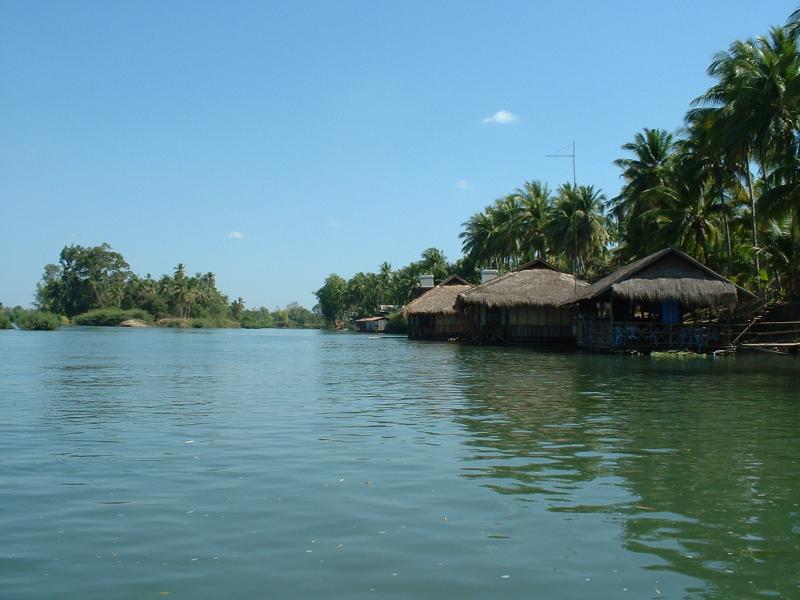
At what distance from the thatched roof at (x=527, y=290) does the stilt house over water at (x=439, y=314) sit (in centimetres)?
790

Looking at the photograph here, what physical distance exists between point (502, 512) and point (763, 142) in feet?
86.4

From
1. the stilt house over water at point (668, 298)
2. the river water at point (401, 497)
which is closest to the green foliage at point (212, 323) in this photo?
the stilt house over water at point (668, 298)

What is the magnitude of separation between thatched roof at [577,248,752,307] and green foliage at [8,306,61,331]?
6802 centimetres

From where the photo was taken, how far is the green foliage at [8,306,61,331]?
81.0 meters

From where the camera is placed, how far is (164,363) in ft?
91.2

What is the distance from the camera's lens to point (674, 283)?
29156mm

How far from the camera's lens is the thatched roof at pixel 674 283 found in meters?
28.7

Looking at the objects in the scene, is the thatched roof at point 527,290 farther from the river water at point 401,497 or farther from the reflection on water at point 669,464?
the river water at point 401,497

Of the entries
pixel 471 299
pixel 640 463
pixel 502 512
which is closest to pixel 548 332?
pixel 471 299

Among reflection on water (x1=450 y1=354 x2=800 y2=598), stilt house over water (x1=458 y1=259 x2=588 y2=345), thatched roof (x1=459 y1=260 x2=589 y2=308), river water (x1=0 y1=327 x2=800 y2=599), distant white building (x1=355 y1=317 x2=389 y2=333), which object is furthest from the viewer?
distant white building (x1=355 y1=317 x2=389 y2=333)

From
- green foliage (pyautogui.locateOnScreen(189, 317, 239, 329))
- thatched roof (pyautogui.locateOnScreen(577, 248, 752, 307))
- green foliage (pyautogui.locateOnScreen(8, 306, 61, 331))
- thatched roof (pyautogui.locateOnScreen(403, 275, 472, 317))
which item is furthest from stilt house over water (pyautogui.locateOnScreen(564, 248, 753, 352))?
green foliage (pyautogui.locateOnScreen(189, 317, 239, 329))

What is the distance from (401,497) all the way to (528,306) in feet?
108

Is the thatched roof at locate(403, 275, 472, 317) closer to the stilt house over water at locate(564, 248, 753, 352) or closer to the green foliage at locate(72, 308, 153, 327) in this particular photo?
the stilt house over water at locate(564, 248, 753, 352)

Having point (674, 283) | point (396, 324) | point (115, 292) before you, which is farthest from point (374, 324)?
point (674, 283)
